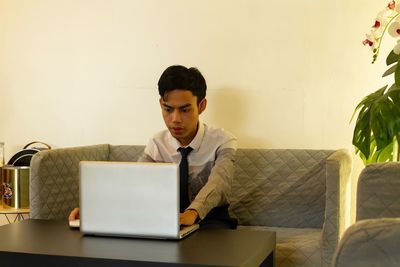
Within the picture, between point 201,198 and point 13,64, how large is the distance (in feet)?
5.03

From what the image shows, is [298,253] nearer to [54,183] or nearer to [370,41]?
[370,41]

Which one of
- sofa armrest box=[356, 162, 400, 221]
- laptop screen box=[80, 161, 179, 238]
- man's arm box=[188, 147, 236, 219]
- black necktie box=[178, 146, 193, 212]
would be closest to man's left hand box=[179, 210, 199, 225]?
man's arm box=[188, 147, 236, 219]

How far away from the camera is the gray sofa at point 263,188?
2084 millimetres

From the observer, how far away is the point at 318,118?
7.98ft

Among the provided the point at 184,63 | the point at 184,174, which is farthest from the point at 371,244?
the point at 184,63

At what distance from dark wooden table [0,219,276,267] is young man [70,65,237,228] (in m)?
0.38

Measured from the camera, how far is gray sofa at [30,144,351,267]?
208 cm

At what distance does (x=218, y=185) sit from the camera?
6.03ft

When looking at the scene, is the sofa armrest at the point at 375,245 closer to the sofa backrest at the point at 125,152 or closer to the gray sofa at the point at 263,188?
the gray sofa at the point at 263,188

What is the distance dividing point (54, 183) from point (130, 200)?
823 millimetres

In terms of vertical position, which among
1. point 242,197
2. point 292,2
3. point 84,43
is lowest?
point 242,197

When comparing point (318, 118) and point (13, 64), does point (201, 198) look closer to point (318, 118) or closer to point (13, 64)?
point (318, 118)

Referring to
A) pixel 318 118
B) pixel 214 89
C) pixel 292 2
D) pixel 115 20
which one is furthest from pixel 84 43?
pixel 318 118

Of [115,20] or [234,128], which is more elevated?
[115,20]
